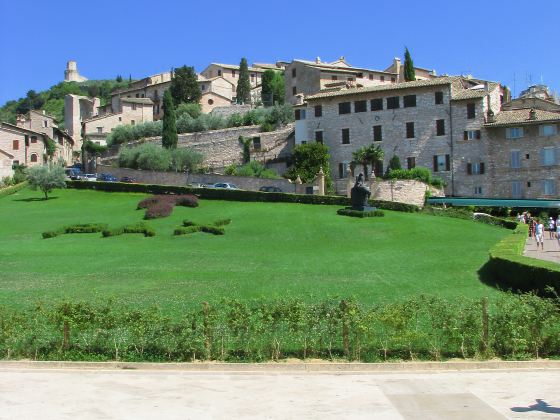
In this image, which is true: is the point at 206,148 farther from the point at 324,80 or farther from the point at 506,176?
the point at 506,176

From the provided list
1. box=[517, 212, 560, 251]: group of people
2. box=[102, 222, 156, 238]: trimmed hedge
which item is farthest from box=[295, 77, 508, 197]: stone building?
box=[102, 222, 156, 238]: trimmed hedge

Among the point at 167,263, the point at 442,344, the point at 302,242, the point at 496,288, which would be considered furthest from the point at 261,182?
the point at 442,344

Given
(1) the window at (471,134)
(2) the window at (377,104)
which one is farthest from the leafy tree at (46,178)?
(1) the window at (471,134)

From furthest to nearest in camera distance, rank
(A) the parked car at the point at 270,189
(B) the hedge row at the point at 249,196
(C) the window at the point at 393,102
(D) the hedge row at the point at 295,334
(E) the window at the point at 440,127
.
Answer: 1. (C) the window at the point at 393,102
2. (E) the window at the point at 440,127
3. (A) the parked car at the point at 270,189
4. (B) the hedge row at the point at 249,196
5. (D) the hedge row at the point at 295,334

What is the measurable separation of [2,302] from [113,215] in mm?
33004

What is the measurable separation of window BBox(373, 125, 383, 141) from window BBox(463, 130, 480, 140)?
8.63 meters

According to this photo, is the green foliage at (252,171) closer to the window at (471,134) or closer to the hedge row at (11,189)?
the window at (471,134)

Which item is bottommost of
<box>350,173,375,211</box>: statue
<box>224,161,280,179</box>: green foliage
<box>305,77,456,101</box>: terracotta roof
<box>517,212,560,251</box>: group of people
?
<box>517,212,560,251</box>: group of people

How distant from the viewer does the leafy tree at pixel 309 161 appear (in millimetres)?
69125

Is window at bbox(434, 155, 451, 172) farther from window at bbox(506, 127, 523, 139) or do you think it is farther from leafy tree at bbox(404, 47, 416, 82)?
leafy tree at bbox(404, 47, 416, 82)

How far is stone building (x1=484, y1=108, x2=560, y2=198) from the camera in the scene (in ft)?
202

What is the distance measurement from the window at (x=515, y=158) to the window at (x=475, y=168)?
2.72m

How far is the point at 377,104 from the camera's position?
70.6 meters

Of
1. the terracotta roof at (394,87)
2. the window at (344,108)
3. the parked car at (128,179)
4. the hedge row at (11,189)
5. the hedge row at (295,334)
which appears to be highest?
the terracotta roof at (394,87)
